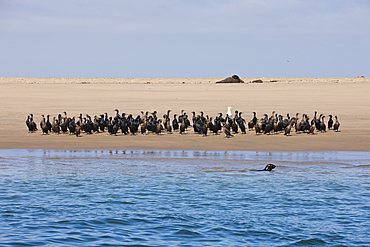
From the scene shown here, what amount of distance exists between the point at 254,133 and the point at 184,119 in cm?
330

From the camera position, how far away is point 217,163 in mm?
13875

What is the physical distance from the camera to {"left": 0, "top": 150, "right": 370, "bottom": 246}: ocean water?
802 centimetres

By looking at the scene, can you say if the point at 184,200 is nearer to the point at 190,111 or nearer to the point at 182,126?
the point at 182,126

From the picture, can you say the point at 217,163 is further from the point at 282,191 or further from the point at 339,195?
the point at 339,195

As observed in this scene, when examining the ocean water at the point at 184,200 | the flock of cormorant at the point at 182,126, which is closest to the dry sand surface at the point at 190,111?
the flock of cormorant at the point at 182,126

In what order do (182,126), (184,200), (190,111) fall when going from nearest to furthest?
(184,200), (182,126), (190,111)

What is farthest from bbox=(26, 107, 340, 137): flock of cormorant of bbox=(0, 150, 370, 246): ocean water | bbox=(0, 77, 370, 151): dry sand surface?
bbox=(0, 150, 370, 246): ocean water

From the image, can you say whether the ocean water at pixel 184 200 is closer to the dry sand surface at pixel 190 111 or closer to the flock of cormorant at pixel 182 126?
the dry sand surface at pixel 190 111

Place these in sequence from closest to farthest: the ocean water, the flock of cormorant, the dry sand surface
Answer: the ocean water, the dry sand surface, the flock of cormorant

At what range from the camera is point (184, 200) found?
1016cm

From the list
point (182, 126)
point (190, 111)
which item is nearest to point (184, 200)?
point (182, 126)

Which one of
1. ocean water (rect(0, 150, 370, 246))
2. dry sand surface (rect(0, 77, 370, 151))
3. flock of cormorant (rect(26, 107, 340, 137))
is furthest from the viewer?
flock of cormorant (rect(26, 107, 340, 137))

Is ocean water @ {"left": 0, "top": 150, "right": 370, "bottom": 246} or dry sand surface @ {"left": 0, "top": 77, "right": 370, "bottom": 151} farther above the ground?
dry sand surface @ {"left": 0, "top": 77, "right": 370, "bottom": 151}

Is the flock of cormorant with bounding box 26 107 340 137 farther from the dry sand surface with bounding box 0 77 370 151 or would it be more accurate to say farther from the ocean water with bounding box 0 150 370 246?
the ocean water with bounding box 0 150 370 246
